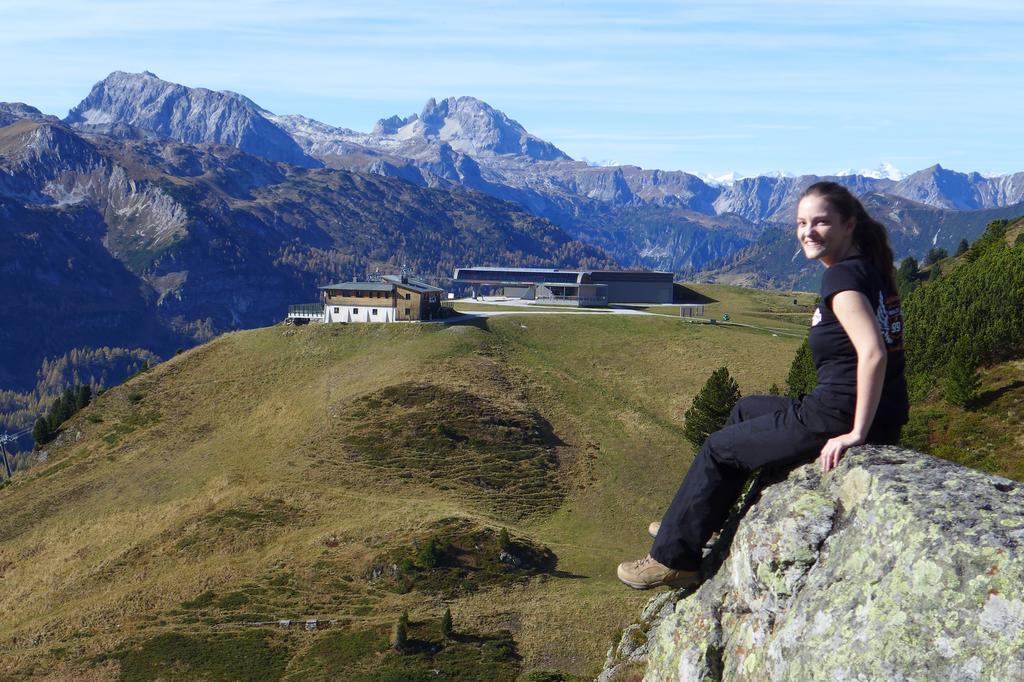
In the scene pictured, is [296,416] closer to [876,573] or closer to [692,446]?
[692,446]

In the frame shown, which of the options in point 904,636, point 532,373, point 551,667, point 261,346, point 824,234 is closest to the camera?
point 904,636

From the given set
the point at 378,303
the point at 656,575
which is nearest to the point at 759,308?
the point at 378,303

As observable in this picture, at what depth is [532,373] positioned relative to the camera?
92938mm

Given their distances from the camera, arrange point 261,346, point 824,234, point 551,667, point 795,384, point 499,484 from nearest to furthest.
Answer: point 824,234 → point 551,667 → point 795,384 → point 499,484 → point 261,346

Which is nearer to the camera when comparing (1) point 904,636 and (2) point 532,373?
(1) point 904,636

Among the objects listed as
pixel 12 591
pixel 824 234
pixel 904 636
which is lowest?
pixel 12 591

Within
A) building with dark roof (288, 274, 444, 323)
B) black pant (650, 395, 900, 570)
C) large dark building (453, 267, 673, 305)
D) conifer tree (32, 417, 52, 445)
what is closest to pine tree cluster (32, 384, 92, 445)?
conifer tree (32, 417, 52, 445)

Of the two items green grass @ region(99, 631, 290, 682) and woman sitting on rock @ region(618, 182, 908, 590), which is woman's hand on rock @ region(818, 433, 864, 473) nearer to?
woman sitting on rock @ region(618, 182, 908, 590)

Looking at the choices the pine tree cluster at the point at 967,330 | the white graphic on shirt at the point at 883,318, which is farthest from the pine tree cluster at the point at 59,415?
the white graphic on shirt at the point at 883,318

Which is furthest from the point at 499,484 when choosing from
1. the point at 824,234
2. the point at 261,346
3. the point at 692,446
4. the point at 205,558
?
the point at 824,234

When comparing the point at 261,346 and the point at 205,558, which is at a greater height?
the point at 261,346

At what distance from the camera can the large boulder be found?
22.6 ft

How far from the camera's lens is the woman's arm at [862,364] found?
345 inches

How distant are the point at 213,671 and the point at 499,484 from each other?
99.1ft
